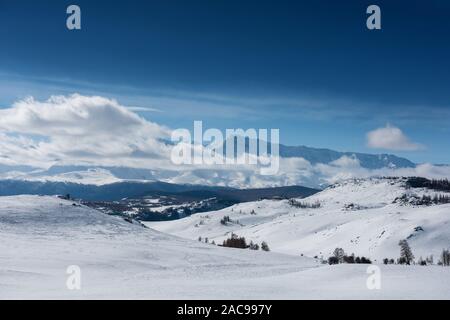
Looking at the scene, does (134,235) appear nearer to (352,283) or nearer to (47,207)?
(47,207)

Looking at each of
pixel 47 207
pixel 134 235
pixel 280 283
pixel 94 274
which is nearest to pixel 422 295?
pixel 280 283

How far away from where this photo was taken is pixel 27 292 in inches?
1428

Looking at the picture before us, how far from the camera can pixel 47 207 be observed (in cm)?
10844

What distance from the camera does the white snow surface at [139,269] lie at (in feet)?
116

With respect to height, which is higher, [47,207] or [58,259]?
[47,207]

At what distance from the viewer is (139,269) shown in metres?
60.0

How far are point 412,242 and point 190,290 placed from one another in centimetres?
16804

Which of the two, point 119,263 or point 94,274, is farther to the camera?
point 119,263

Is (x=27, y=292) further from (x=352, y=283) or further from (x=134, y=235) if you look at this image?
(x=134, y=235)

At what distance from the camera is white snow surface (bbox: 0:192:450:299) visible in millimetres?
35281

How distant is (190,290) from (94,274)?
19839 mm
